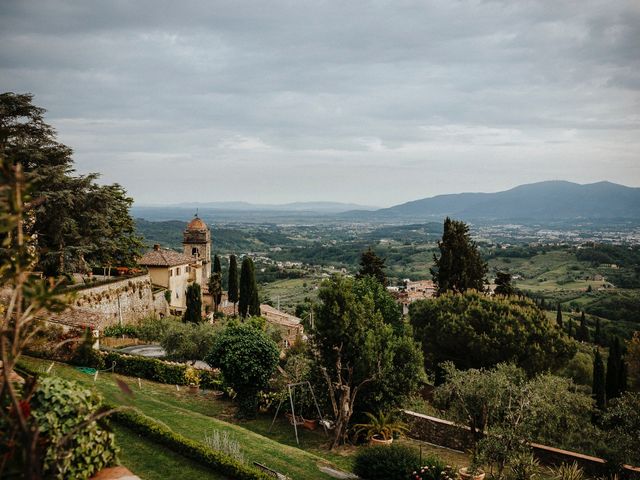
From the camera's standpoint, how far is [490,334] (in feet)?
91.9

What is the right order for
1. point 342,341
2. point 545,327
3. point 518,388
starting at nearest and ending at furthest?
point 518,388 → point 342,341 → point 545,327

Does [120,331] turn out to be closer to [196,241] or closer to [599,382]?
[196,241]

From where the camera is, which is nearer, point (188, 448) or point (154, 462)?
point (154, 462)

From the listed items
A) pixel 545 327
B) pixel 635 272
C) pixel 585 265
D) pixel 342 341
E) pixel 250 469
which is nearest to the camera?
pixel 250 469

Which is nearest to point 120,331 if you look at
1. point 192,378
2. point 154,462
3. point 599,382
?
point 192,378

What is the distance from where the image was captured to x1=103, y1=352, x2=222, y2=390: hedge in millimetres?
23859

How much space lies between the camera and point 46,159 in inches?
1244

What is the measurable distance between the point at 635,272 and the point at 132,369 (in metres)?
135

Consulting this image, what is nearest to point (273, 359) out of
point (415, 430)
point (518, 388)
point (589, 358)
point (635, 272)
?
point (415, 430)

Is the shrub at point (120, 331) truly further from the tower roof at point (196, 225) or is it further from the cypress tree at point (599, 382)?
the cypress tree at point (599, 382)

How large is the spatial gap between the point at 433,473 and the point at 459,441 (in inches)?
251

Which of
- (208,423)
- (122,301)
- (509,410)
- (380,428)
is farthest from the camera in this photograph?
(122,301)

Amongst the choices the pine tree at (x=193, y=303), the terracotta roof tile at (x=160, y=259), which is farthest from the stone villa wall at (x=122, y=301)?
the pine tree at (x=193, y=303)

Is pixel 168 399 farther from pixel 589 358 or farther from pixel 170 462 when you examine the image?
pixel 589 358
